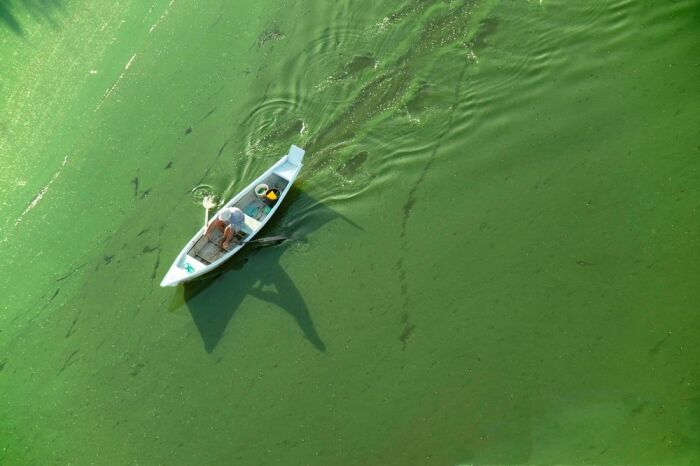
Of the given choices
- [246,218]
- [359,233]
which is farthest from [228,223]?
[359,233]

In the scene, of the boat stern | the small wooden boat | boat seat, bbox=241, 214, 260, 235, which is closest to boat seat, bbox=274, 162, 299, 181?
the small wooden boat

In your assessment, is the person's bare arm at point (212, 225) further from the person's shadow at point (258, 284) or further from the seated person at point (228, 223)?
the person's shadow at point (258, 284)

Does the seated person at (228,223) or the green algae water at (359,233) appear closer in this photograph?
the green algae water at (359,233)

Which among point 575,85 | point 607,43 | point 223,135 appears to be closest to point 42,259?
point 223,135

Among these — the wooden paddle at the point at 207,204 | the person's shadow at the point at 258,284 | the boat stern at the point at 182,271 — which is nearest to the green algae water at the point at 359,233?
the person's shadow at the point at 258,284

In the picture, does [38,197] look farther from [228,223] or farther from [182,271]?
[228,223]

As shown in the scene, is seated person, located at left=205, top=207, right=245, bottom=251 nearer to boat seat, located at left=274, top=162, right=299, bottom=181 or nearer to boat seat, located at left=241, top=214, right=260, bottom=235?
boat seat, located at left=241, top=214, right=260, bottom=235
